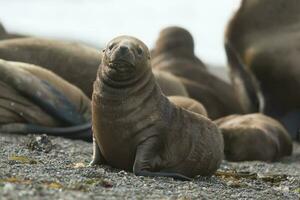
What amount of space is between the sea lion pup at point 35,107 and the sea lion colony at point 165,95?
11 millimetres

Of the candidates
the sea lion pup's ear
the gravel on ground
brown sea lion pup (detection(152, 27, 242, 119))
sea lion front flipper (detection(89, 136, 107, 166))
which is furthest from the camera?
the sea lion pup's ear

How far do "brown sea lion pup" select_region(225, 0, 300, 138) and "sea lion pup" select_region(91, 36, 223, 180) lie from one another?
6.23 metres

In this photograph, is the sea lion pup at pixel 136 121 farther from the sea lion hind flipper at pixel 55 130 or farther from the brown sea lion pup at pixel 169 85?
the brown sea lion pup at pixel 169 85

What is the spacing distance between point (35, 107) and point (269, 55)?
481 cm

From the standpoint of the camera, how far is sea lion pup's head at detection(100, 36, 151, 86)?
635 centimetres

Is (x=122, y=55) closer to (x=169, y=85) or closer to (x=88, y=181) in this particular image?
(x=88, y=181)

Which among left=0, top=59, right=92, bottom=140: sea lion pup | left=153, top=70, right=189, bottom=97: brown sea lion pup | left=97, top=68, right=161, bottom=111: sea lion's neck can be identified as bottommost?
left=153, top=70, right=189, bottom=97: brown sea lion pup

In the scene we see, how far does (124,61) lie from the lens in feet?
20.9

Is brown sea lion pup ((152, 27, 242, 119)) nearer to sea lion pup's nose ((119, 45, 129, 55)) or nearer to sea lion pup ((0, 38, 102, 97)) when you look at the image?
sea lion pup ((0, 38, 102, 97))

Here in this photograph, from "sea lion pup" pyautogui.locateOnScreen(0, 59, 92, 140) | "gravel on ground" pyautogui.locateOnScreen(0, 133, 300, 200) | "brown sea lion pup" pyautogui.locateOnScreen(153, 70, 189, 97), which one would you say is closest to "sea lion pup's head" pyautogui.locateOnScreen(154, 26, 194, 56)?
"brown sea lion pup" pyautogui.locateOnScreen(153, 70, 189, 97)

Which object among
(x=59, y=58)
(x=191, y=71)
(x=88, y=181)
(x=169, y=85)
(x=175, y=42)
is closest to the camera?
(x=88, y=181)

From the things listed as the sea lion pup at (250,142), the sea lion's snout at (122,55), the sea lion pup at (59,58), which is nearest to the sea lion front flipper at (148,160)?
the sea lion's snout at (122,55)

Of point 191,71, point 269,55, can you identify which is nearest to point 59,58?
point 191,71

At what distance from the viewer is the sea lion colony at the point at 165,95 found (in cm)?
651
